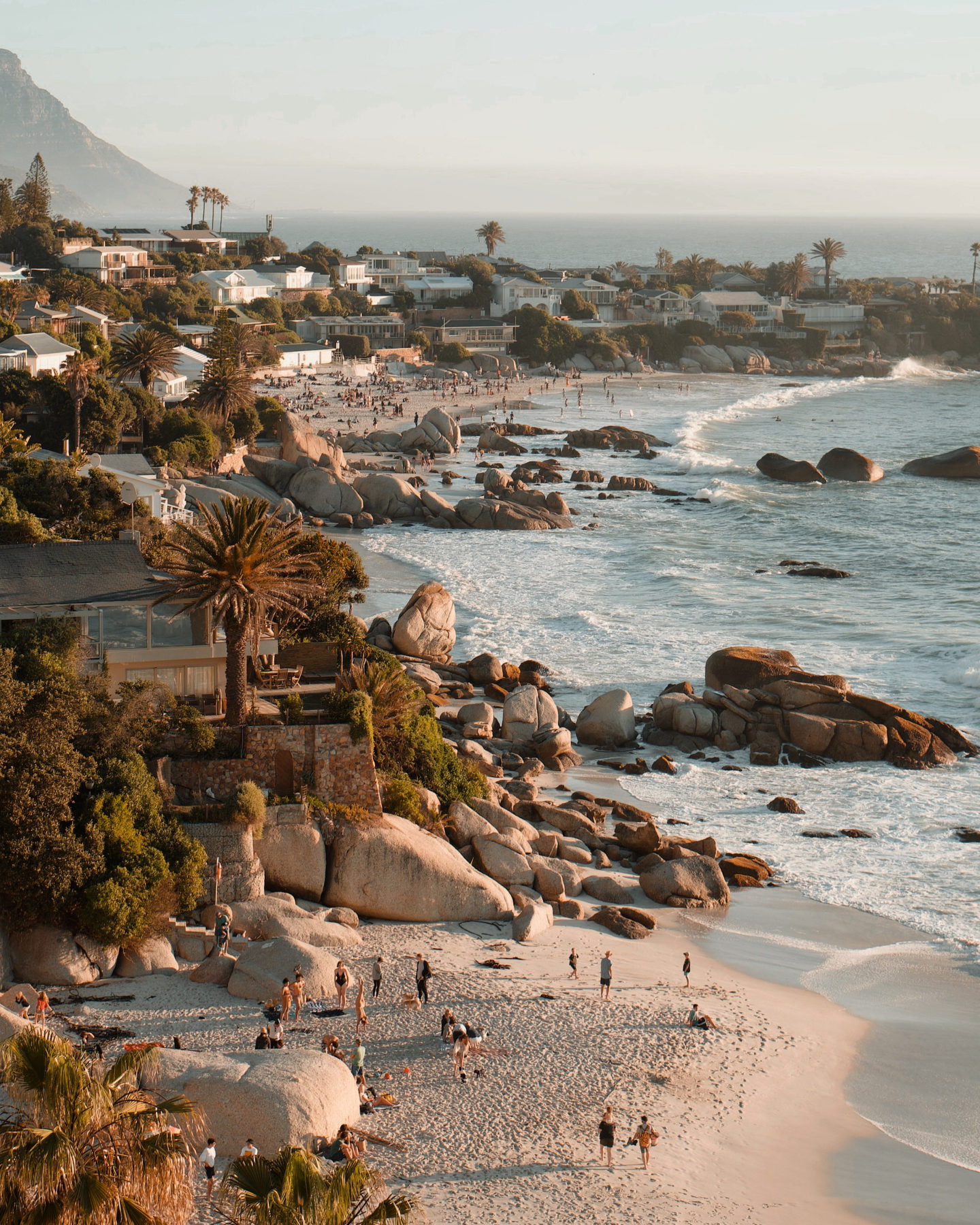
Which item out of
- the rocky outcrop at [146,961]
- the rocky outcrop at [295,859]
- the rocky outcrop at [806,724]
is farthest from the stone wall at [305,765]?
the rocky outcrop at [806,724]

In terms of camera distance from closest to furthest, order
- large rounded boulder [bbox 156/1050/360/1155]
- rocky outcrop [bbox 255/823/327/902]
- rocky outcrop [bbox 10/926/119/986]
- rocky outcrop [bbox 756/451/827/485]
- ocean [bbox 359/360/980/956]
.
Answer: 1. large rounded boulder [bbox 156/1050/360/1155]
2. rocky outcrop [bbox 10/926/119/986]
3. rocky outcrop [bbox 255/823/327/902]
4. ocean [bbox 359/360/980/956]
5. rocky outcrop [bbox 756/451/827/485]

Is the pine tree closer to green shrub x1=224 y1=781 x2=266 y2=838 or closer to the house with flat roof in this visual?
the house with flat roof

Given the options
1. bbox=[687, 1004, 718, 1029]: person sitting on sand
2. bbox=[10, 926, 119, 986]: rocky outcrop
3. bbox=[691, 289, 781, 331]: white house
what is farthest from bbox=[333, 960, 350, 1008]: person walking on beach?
Result: bbox=[691, 289, 781, 331]: white house

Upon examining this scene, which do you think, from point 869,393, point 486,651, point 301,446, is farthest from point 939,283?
point 486,651

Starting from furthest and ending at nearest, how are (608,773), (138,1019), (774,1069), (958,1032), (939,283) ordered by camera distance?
(939,283) → (608,773) → (958,1032) → (774,1069) → (138,1019)

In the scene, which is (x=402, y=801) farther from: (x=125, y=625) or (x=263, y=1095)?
(x=263, y=1095)

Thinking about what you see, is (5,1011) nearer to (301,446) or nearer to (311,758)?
(311,758)
